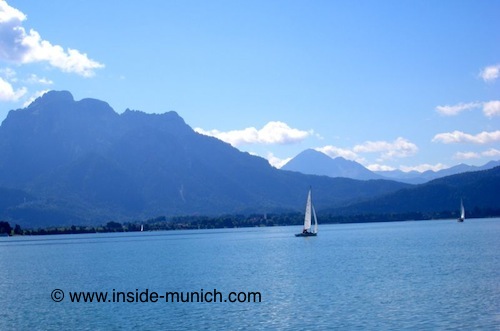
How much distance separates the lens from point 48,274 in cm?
9575

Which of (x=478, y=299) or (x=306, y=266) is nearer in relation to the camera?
(x=478, y=299)

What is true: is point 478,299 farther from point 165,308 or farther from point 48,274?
point 48,274

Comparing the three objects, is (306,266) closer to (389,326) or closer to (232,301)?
(232,301)

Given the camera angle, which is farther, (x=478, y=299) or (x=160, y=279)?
(x=160, y=279)

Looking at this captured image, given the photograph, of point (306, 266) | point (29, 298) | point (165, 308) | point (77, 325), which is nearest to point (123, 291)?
point (29, 298)

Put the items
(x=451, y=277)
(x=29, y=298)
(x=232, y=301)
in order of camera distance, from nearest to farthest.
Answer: (x=232, y=301) < (x=29, y=298) < (x=451, y=277)

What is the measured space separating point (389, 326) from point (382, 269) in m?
39.0

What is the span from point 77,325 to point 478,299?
34132 mm

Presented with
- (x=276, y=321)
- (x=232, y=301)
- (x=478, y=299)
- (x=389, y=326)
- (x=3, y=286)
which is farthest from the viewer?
(x=3, y=286)

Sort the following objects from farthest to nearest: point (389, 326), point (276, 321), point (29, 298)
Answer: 1. point (29, 298)
2. point (276, 321)
3. point (389, 326)

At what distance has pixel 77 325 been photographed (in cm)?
5206

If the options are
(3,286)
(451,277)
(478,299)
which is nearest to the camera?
(478,299)

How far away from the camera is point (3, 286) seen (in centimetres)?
8225

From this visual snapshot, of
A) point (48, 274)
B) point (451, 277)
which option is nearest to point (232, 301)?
point (451, 277)
